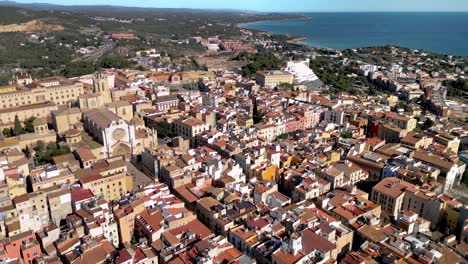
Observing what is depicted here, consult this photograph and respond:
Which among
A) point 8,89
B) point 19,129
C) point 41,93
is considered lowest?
point 19,129

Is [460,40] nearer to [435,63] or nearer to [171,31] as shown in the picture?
[435,63]

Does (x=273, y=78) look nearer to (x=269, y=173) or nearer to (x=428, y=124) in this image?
(x=428, y=124)

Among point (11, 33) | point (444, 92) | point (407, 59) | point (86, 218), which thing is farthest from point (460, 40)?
point (86, 218)

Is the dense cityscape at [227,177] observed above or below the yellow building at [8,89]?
below

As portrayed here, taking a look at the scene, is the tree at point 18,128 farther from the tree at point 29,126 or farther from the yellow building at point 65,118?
the yellow building at point 65,118

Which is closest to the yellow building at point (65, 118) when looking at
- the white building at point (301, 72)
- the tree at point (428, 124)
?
the tree at point (428, 124)

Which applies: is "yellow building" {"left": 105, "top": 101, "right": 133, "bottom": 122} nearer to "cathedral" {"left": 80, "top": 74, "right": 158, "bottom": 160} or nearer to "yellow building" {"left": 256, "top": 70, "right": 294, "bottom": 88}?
"cathedral" {"left": 80, "top": 74, "right": 158, "bottom": 160}

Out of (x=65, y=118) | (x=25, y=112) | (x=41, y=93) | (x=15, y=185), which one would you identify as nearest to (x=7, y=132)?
(x=25, y=112)
